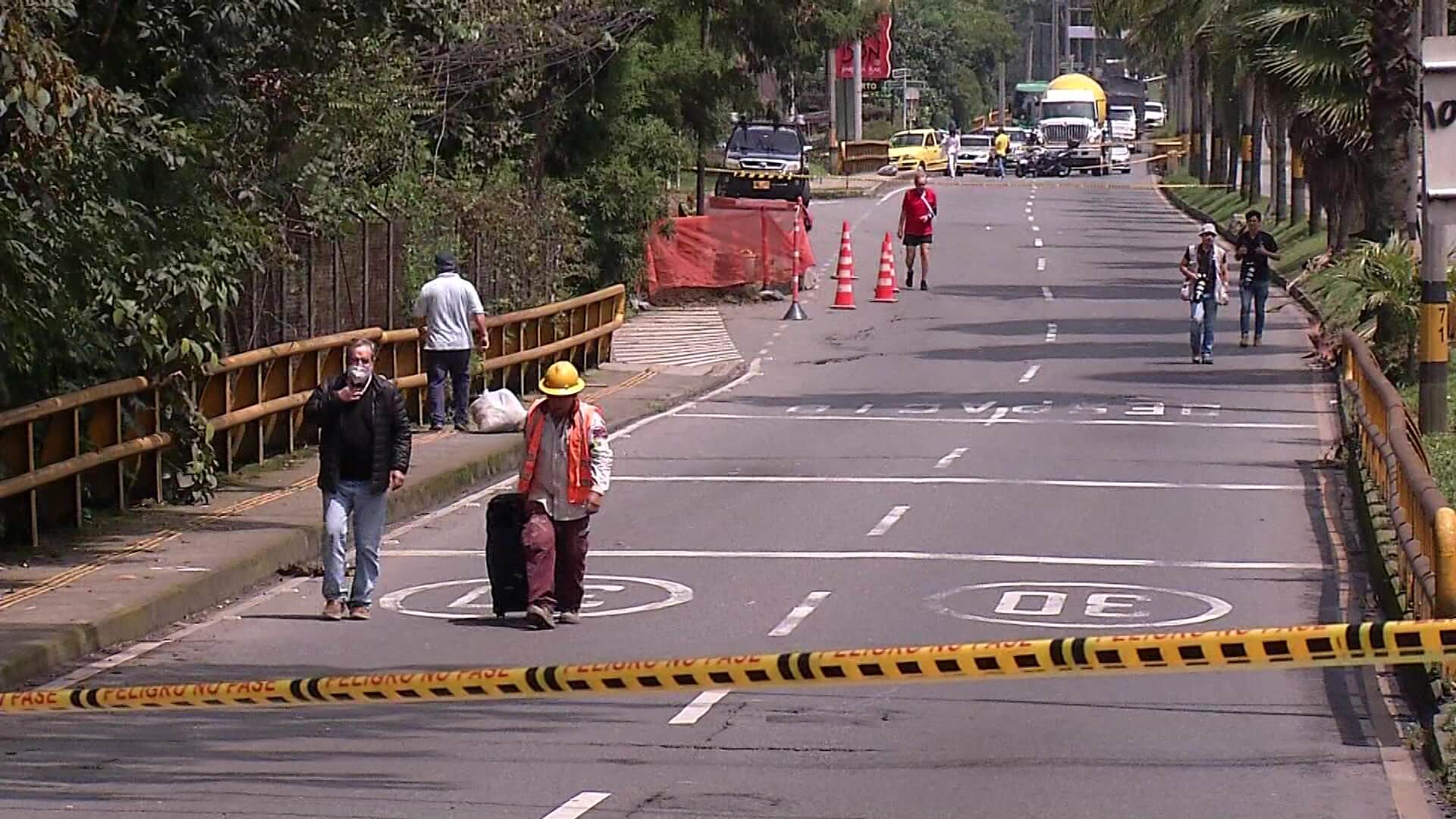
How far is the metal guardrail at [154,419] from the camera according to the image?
1508 cm

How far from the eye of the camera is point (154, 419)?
1692 cm

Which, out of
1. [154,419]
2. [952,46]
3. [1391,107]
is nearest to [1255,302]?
[1391,107]

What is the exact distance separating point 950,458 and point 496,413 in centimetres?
463

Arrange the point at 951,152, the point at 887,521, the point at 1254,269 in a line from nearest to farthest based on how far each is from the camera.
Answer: the point at 887,521 → the point at 1254,269 → the point at 951,152

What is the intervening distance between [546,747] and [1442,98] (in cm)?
851

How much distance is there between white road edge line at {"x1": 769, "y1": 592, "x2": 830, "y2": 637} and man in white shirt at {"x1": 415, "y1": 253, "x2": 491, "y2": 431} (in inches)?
346

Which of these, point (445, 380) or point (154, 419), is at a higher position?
point (154, 419)

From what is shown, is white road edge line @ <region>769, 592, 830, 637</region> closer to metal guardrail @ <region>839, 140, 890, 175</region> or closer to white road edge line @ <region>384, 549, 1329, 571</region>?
white road edge line @ <region>384, 549, 1329, 571</region>

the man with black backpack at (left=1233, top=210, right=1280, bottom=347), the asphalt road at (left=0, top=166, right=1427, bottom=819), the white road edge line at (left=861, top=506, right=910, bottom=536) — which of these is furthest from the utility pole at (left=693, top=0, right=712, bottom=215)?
the white road edge line at (left=861, top=506, right=910, bottom=536)

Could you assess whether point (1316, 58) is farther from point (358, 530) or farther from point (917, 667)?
point (917, 667)

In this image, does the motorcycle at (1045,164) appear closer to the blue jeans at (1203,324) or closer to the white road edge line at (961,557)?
the blue jeans at (1203,324)

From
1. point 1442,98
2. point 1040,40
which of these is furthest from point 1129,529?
point 1040,40

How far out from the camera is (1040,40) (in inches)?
7594

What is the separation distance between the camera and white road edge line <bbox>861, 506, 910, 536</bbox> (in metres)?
16.9
